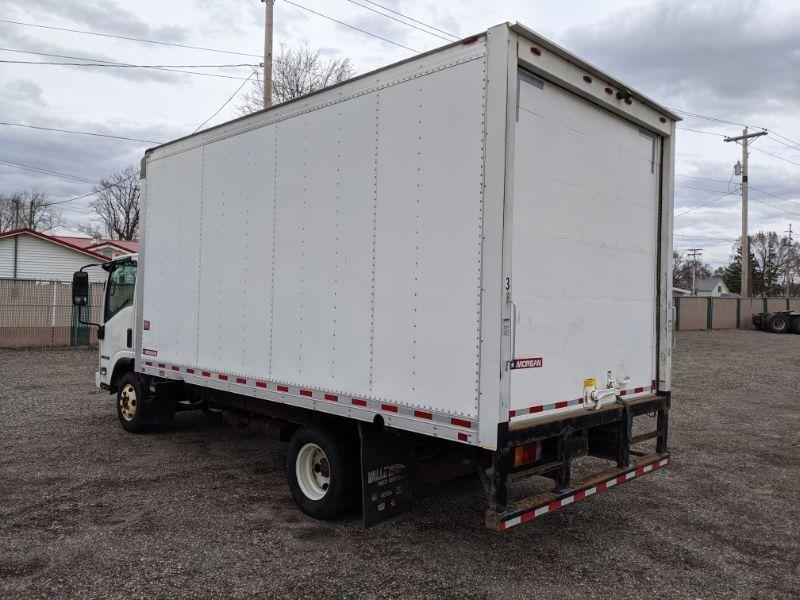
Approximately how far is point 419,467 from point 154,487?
284cm

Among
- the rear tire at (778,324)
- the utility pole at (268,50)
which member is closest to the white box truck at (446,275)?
the utility pole at (268,50)

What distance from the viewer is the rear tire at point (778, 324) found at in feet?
114

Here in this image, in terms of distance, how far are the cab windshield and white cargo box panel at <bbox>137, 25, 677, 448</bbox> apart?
91.3 inches

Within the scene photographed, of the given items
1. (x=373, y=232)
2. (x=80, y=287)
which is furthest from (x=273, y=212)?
(x=80, y=287)

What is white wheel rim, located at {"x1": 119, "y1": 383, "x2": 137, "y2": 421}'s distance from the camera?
792cm

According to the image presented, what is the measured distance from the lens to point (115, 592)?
12.8 ft

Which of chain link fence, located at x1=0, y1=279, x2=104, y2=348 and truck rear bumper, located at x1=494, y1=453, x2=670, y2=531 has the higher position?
chain link fence, located at x1=0, y1=279, x2=104, y2=348

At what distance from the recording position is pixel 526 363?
416cm

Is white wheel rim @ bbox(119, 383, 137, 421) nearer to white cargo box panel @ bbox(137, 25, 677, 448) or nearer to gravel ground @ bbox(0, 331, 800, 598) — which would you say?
gravel ground @ bbox(0, 331, 800, 598)

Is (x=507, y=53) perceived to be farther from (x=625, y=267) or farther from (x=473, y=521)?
(x=473, y=521)

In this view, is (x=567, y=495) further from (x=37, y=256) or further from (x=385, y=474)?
(x=37, y=256)

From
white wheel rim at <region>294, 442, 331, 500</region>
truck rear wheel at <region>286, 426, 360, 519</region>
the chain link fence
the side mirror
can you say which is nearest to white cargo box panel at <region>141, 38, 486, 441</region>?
truck rear wheel at <region>286, 426, 360, 519</region>

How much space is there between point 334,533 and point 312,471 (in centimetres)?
63

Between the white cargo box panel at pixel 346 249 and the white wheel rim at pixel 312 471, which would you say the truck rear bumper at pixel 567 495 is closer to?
the white cargo box panel at pixel 346 249
